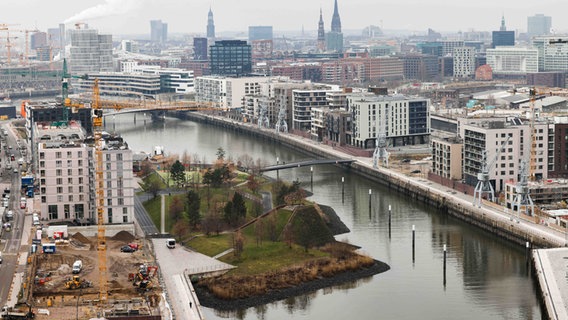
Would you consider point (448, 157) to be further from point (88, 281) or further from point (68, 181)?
point (88, 281)

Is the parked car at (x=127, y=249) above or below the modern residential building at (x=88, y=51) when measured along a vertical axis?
below

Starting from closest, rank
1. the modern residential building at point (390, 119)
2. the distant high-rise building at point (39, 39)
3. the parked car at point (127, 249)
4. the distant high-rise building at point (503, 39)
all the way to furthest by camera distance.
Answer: the parked car at point (127, 249) < the modern residential building at point (390, 119) < the distant high-rise building at point (503, 39) < the distant high-rise building at point (39, 39)

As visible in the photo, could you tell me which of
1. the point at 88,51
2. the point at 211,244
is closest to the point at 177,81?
the point at 88,51

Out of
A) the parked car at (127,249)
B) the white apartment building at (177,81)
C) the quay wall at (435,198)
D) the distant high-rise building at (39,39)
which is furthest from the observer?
the distant high-rise building at (39,39)

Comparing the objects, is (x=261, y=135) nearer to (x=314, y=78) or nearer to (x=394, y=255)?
(x=394, y=255)

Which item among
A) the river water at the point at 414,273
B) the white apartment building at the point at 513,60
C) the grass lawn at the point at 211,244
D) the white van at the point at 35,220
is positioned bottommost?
the river water at the point at 414,273

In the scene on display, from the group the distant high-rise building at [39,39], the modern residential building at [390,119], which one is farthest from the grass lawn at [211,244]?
the distant high-rise building at [39,39]

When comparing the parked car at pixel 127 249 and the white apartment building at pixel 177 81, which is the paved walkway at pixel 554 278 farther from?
the white apartment building at pixel 177 81
